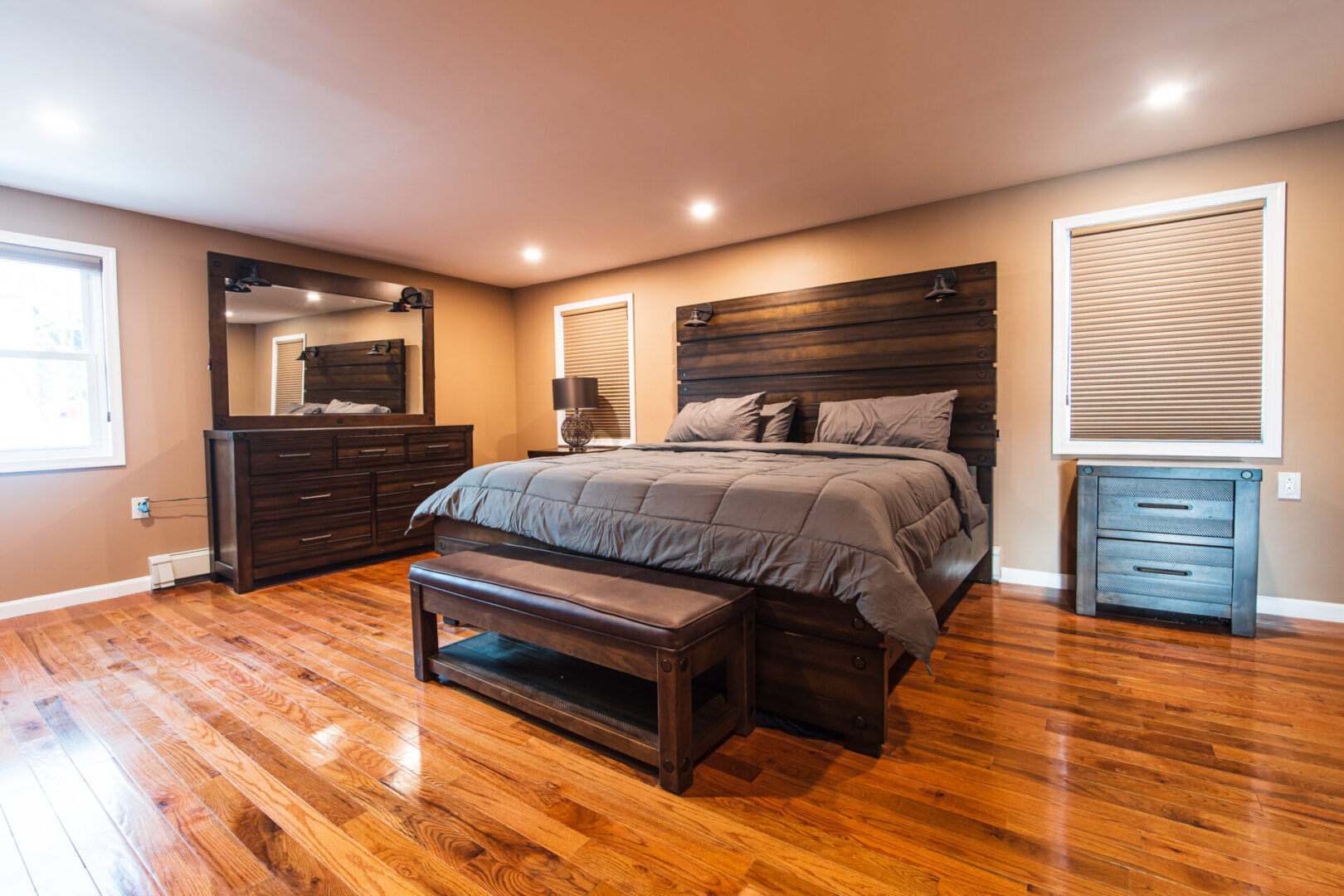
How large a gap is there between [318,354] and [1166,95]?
5.09 m

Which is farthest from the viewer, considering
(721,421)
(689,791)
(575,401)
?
(575,401)

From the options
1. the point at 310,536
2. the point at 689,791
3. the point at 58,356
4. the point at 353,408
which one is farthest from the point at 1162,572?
the point at 58,356

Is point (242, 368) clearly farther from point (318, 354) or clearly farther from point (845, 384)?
point (845, 384)

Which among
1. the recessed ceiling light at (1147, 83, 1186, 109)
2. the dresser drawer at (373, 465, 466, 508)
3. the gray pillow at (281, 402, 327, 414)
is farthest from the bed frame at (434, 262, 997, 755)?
the gray pillow at (281, 402, 327, 414)

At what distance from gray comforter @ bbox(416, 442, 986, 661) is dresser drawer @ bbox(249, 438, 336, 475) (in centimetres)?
149

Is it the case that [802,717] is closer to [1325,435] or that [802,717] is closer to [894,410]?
[894,410]

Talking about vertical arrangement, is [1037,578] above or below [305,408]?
below

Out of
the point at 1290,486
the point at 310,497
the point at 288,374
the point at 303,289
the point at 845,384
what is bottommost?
the point at 310,497

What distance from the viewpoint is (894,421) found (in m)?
3.45

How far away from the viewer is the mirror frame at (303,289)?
12.7 ft

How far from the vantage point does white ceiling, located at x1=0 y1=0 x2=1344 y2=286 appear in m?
1.94

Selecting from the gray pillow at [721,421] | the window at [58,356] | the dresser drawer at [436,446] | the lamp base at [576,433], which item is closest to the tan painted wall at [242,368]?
the window at [58,356]

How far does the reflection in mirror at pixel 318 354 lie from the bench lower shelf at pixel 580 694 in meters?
2.79

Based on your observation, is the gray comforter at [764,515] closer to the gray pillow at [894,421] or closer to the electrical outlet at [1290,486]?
the gray pillow at [894,421]
